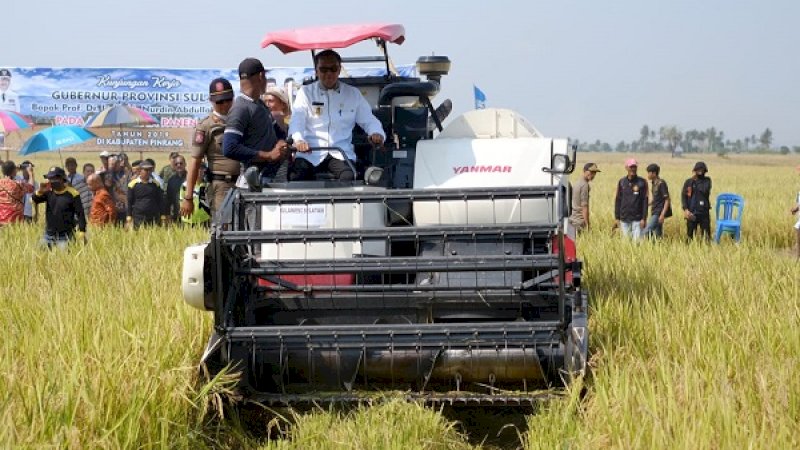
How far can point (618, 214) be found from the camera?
16578 millimetres

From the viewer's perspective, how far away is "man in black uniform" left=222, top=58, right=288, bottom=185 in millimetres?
7035

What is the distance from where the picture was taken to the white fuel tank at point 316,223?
6234mm

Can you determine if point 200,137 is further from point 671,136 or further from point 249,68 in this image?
point 671,136

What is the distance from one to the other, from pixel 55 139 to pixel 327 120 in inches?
503

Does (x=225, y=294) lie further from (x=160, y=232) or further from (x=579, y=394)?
(x=160, y=232)

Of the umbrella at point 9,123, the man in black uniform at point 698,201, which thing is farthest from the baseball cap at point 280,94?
the umbrella at point 9,123

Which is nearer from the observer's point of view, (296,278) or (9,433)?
(9,433)

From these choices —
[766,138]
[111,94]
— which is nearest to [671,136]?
[766,138]

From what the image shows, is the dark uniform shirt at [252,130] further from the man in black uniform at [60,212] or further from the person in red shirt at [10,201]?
the person in red shirt at [10,201]

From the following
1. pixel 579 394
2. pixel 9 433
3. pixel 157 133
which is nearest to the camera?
pixel 9 433

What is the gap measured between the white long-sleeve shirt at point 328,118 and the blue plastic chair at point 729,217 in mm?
10550

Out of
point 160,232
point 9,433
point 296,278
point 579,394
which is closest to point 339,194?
point 296,278

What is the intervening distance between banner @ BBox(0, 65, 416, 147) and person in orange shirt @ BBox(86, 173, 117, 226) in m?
12.4

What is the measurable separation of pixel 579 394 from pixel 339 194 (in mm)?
1754
